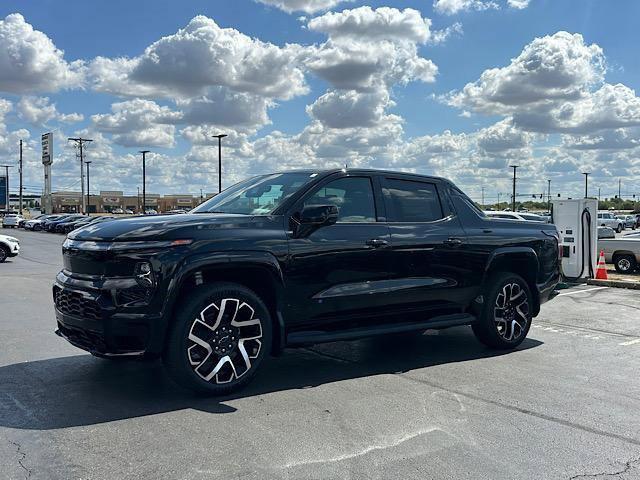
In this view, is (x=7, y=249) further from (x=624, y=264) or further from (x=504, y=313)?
(x=624, y=264)

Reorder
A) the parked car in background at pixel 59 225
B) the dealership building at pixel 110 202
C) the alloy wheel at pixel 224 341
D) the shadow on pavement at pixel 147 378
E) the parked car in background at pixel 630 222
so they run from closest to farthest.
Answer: the shadow on pavement at pixel 147 378, the alloy wheel at pixel 224 341, the parked car in background at pixel 59 225, the parked car in background at pixel 630 222, the dealership building at pixel 110 202

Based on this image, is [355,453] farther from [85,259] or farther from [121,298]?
[85,259]

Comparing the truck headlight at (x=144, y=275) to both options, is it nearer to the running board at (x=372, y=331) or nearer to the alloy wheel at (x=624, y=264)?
the running board at (x=372, y=331)

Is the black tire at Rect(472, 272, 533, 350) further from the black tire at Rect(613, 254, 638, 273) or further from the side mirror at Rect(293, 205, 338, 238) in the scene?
the black tire at Rect(613, 254, 638, 273)

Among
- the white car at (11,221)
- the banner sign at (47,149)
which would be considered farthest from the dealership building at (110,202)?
the white car at (11,221)

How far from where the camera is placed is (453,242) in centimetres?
627

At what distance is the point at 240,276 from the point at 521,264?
11.9 ft

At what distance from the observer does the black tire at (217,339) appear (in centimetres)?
461

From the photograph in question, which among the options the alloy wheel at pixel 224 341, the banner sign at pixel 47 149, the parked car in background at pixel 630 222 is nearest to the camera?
the alloy wheel at pixel 224 341

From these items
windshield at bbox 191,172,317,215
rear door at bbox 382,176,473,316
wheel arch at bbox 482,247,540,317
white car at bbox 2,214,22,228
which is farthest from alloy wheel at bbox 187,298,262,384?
white car at bbox 2,214,22,228

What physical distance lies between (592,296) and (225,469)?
995 centimetres

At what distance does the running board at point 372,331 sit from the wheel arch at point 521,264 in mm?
655

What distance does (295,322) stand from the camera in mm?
5188

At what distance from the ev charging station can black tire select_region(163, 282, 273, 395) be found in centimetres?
1061
